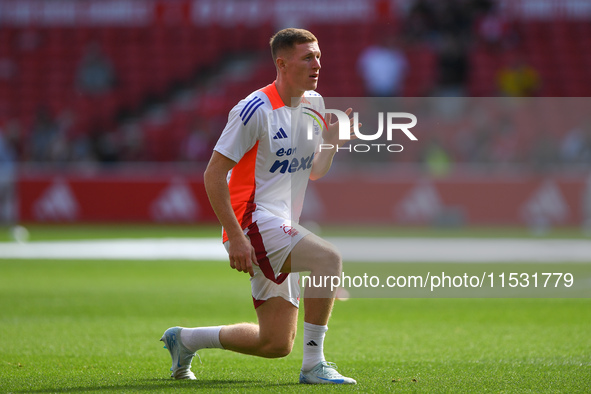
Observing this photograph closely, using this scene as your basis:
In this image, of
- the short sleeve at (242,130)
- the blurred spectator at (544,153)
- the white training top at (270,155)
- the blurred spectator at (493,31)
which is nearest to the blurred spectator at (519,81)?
the blurred spectator at (493,31)

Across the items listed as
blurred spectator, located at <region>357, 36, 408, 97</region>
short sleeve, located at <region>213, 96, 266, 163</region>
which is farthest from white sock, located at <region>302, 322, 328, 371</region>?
blurred spectator, located at <region>357, 36, 408, 97</region>

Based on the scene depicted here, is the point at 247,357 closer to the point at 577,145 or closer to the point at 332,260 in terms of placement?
the point at 332,260

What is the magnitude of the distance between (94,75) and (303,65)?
66.7ft

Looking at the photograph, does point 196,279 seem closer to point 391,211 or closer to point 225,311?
point 225,311

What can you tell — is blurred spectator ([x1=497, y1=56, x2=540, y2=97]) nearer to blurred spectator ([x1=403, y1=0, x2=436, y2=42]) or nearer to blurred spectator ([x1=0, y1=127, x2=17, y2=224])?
blurred spectator ([x1=403, y1=0, x2=436, y2=42])

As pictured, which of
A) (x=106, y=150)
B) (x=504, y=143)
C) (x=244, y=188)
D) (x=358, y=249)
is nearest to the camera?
(x=244, y=188)

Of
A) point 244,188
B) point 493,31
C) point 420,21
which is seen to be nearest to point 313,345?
point 244,188

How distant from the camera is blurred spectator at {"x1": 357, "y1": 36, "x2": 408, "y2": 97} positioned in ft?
70.3

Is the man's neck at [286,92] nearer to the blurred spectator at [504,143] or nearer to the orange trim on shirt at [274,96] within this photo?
the orange trim on shirt at [274,96]

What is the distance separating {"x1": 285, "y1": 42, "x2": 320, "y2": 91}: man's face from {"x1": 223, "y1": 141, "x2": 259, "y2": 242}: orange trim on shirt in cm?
51

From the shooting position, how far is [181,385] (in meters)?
5.56

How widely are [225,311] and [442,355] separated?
10.9 feet

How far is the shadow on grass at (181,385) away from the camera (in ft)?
17.8

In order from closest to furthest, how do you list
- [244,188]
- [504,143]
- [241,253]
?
1. [241,253]
2. [244,188]
3. [504,143]
